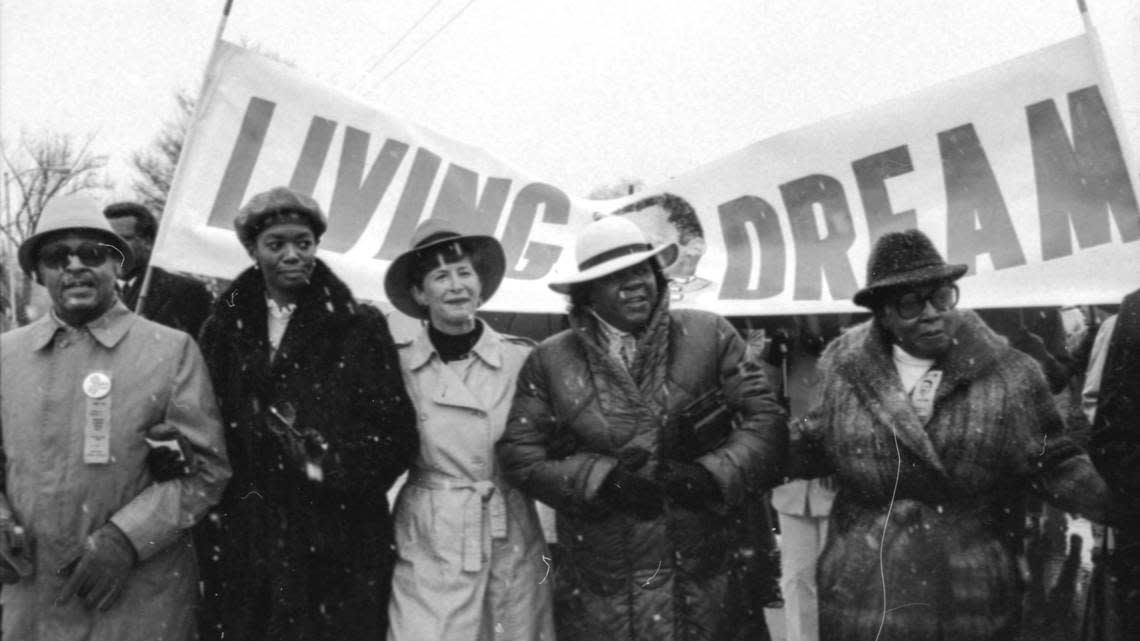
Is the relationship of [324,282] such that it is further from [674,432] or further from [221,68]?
[221,68]

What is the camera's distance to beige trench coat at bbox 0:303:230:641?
3023mm

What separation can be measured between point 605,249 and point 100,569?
6.22ft

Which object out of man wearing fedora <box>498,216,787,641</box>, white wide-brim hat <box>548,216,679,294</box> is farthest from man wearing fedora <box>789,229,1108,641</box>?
white wide-brim hat <box>548,216,679,294</box>

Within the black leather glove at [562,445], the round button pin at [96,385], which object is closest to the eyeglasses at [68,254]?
the round button pin at [96,385]

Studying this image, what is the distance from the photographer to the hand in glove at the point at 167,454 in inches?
123

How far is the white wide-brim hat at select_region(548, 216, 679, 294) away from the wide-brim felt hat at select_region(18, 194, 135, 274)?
152 centimetres

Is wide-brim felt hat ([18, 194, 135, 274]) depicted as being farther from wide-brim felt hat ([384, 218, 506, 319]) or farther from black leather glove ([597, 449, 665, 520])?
Answer: black leather glove ([597, 449, 665, 520])

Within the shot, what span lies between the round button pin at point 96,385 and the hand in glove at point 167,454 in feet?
0.61

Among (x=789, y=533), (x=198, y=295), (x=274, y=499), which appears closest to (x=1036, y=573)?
(x=789, y=533)

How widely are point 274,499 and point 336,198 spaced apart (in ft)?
7.23

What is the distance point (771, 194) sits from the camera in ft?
16.8

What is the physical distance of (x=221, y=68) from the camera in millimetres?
4688

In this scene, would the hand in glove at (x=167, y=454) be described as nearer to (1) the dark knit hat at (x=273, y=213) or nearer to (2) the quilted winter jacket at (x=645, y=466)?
(1) the dark knit hat at (x=273, y=213)

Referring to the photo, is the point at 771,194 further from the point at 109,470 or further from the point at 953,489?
the point at 109,470
